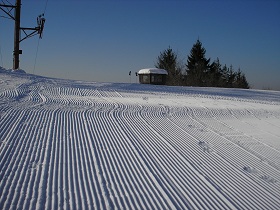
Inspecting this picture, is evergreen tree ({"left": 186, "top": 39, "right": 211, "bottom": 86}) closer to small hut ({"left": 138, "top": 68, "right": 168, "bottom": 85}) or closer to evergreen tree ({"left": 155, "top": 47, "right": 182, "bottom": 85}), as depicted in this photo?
evergreen tree ({"left": 155, "top": 47, "right": 182, "bottom": 85})

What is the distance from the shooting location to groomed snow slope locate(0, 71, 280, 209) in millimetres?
3570

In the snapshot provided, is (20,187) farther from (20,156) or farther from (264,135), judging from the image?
(264,135)

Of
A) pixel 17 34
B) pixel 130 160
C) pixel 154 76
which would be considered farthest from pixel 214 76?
pixel 130 160

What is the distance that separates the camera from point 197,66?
44406 millimetres

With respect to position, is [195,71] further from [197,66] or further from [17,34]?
[17,34]

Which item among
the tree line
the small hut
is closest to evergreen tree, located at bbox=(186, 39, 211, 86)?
the tree line

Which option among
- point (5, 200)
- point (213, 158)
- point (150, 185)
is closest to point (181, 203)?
point (150, 185)

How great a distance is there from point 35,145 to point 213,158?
3785mm

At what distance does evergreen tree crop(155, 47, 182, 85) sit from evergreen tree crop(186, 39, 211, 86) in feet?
6.10

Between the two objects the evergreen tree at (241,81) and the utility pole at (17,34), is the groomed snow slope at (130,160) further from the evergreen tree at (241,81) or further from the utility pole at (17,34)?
the evergreen tree at (241,81)

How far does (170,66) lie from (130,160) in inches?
1723

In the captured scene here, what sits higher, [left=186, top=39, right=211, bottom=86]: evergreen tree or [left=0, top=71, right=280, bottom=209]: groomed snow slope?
[left=186, top=39, right=211, bottom=86]: evergreen tree

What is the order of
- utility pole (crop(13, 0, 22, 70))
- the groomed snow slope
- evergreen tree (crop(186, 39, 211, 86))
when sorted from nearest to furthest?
the groomed snow slope → utility pole (crop(13, 0, 22, 70)) → evergreen tree (crop(186, 39, 211, 86))

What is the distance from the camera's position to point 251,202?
378 cm
